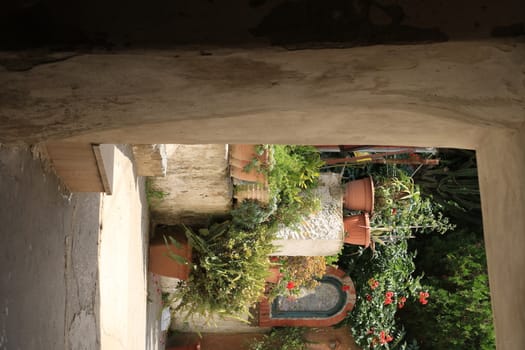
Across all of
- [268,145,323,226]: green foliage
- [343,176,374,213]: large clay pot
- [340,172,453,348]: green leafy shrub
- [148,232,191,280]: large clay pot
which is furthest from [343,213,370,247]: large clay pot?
[148,232,191,280]: large clay pot

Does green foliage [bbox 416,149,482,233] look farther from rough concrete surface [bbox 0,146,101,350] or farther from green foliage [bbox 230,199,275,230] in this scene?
rough concrete surface [bbox 0,146,101,350]

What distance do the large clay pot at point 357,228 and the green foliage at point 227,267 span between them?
2.91ft

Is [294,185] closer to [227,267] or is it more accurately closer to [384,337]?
[227,267]

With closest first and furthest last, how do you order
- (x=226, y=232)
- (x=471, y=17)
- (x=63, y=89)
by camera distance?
(x=471, y=17), (x=63, y=89), (x=226, y=232)

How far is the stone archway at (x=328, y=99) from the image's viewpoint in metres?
0.81

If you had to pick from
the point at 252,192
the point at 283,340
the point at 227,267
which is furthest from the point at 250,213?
the point at 283,340

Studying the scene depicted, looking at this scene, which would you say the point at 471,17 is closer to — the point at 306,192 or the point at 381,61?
the point at 381,61

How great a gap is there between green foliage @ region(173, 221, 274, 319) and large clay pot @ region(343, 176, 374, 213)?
93cm

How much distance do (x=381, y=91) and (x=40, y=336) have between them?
1.28m

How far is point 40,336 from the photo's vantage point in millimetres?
1606

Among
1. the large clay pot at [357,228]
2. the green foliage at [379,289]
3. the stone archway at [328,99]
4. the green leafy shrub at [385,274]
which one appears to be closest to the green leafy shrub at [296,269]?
the large clay pot at [357,228]

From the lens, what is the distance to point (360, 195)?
4184 millimetres

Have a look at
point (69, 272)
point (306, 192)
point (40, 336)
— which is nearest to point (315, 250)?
point (306, 192)

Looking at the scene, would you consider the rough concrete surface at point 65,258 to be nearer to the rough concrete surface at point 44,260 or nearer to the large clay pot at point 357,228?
the rough concrete surface at point 44,260
